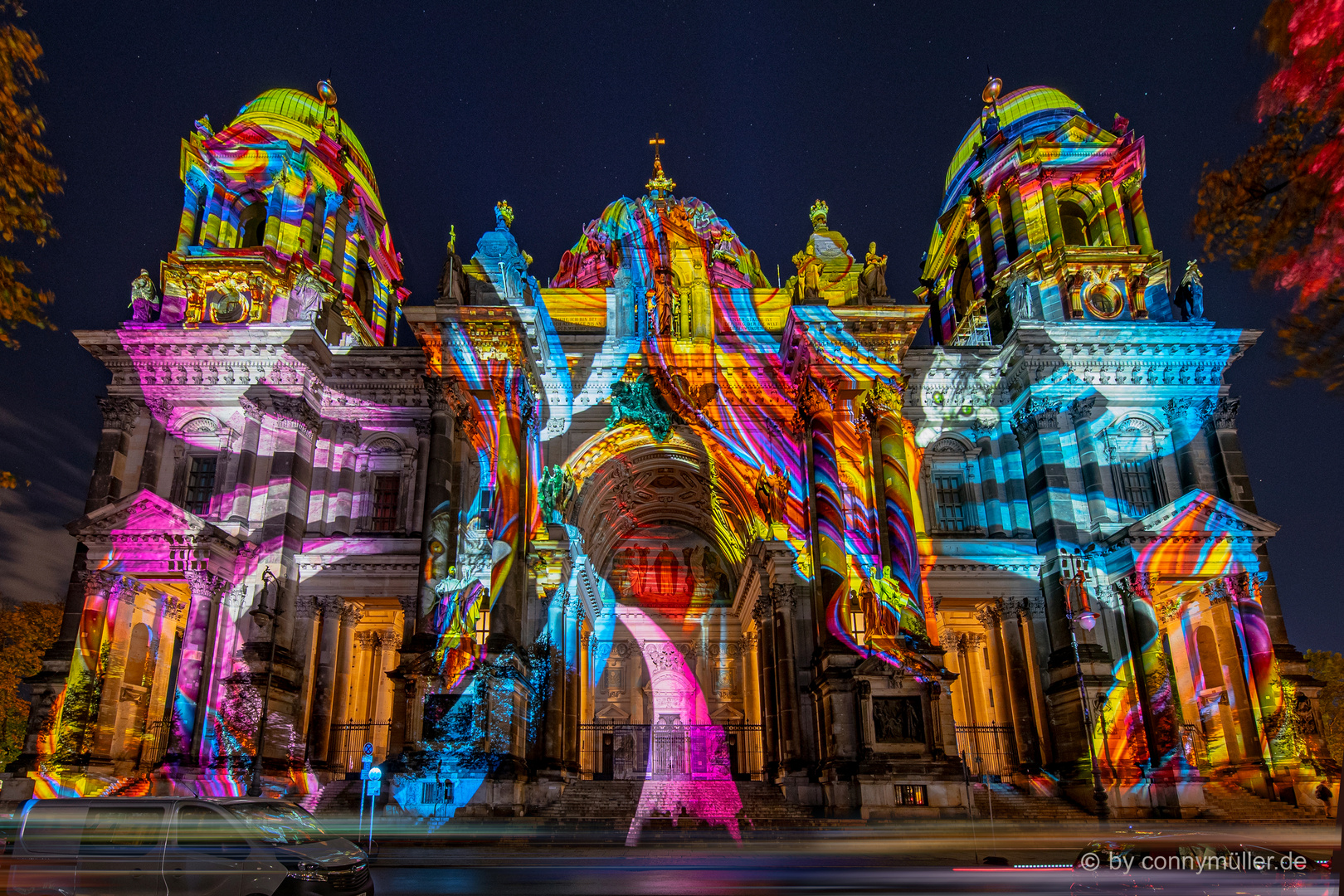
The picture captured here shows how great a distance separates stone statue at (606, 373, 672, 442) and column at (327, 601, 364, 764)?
10.8 metres

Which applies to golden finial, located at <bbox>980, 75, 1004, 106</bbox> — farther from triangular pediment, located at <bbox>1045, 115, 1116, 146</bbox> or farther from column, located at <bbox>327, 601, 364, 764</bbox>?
column, located at <bbox>327, 601, 364, 764</bbox>

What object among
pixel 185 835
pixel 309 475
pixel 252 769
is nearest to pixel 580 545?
pixel 309 475

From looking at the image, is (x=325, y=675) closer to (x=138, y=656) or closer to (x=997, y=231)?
(x=138, y=656)

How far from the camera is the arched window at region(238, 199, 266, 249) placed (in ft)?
108

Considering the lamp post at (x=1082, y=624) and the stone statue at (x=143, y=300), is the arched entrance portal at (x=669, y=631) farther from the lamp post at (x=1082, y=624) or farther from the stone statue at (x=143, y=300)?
the stone statue at (x=143, y=300)

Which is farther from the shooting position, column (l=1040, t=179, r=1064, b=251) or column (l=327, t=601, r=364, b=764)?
column (l=1040, t=179, r=1064, b=251)

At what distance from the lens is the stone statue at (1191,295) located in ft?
100

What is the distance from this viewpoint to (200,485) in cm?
2830

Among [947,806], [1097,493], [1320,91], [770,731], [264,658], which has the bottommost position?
[947,806]

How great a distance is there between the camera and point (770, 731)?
27328mm

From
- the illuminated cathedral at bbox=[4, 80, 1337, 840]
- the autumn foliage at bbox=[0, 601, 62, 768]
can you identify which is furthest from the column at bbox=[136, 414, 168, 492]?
the autumn foliage at bbox=[0, 601, 62, 768]

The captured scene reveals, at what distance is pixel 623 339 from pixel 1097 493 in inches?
661

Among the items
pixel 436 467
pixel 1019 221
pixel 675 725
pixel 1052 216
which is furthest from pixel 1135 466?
pixel 436 467

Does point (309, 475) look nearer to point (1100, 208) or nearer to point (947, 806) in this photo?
point (947, 806)
